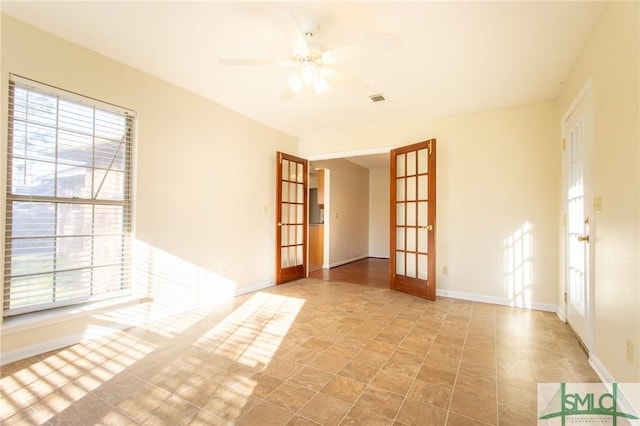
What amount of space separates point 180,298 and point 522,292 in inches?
167

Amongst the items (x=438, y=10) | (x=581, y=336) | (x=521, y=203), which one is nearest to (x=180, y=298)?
(x=438, y=10)

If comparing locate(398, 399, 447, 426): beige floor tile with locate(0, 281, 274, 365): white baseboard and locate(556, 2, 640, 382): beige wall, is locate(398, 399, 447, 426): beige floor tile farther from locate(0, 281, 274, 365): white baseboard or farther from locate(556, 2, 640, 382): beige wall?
locate(0, 281, 274, 365): white baseboard

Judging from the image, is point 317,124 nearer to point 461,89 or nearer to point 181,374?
point 461,89

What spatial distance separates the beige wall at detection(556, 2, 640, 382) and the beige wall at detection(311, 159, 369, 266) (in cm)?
473

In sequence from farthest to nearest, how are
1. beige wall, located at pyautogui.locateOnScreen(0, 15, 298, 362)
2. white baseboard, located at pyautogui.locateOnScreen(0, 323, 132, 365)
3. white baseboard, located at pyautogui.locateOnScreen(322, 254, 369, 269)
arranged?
white baseboard, located at pyautogui.locateOnScreen(322, 254, 369, 269), beige wall, located at pyautogui.locateOnScreen(0, 15, 298, 362), white baseboard, located at pyautogui.locateOnScreen(0, 323, 132, 365)

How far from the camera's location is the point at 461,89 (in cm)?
327

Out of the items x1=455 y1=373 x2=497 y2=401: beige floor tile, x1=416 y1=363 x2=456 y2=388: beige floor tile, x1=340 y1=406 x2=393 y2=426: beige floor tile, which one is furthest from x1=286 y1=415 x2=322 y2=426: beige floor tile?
x1=455 y1=373 x2=497 y2=401: beige floor tile

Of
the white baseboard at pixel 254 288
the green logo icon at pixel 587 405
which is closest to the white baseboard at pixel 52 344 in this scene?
the white baseboard at pixel 254 288

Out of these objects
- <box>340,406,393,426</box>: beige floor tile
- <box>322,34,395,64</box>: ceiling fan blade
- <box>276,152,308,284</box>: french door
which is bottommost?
<box>340,406,393,426</box>: beige floor tile

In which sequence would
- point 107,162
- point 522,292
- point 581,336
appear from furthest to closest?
point 522,292 < point 107,162 < point 581,336

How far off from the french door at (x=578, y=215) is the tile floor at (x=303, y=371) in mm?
294

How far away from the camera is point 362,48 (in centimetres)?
194

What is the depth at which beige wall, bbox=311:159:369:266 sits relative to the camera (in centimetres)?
657

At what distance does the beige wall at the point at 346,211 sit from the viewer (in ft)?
21.5
